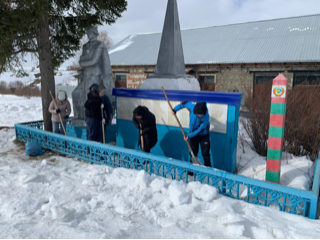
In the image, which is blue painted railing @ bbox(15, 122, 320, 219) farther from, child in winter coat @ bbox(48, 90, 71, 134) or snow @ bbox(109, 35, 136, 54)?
snow @ bbox(109, 35, 136, 54)

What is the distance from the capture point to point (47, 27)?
613cm

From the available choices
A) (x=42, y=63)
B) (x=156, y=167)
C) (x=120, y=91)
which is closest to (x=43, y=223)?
(x=156, y=167)

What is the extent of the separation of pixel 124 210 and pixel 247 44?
13876 mm

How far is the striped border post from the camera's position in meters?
3.36

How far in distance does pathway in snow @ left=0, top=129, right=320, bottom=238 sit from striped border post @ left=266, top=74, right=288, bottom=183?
786mm

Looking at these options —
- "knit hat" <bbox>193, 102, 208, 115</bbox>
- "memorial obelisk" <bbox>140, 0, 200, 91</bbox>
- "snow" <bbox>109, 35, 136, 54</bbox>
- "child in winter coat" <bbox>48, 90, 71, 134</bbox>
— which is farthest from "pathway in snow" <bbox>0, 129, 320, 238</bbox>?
"snow" <bbox>109, 35, 136, 54</bbox>

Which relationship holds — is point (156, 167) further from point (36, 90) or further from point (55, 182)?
point (36, 90)

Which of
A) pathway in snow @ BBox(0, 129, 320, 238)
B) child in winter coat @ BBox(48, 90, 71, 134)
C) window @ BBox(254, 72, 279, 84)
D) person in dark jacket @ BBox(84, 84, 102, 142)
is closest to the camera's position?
pathway in snow @ BBox(0, 129, 320, 238)

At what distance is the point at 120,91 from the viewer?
5559mm

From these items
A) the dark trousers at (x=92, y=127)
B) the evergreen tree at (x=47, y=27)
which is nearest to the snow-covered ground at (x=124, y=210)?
the dark trousers at (x=92, y=127)

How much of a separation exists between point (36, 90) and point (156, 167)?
67.4ft

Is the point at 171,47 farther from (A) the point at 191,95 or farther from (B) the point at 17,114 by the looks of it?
(B) the point at 17,114

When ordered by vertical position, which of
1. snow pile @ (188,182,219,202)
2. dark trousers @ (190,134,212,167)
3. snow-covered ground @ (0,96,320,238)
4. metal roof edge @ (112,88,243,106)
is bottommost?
snow-covered ground @ (0,96,320,238)

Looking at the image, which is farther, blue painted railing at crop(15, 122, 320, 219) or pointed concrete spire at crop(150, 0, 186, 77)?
pointed concrete spire at crop(150, 0, 186, 77)
